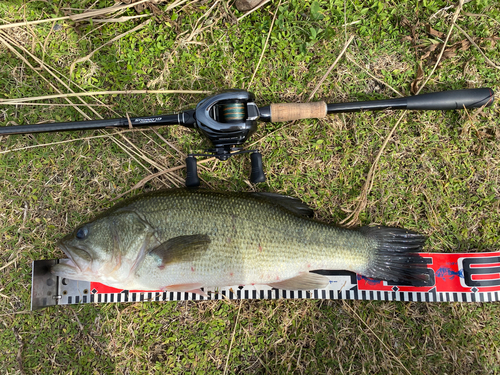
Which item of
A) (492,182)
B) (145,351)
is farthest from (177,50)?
(492,182)

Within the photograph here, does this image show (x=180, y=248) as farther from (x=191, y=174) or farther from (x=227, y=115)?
(x=227, y=115)

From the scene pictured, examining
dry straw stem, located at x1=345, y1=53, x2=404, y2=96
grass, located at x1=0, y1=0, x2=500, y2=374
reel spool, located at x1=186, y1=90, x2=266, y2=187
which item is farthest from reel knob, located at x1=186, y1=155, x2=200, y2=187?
dry straw stem, located at x1=345, y1=53, x2=404, y2=96

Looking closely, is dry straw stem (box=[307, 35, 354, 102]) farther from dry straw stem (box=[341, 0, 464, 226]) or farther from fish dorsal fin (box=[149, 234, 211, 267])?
fish dorsal fin (box=[149, 234, 211, 267])

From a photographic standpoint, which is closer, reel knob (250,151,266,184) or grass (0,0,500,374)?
reel knob (250,151,266,184)

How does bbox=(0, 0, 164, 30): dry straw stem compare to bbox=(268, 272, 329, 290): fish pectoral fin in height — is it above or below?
above

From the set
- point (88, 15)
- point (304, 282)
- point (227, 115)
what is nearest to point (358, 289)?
point (304, 282)

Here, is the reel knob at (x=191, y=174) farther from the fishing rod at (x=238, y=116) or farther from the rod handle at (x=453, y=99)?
the rod handle at (x=453, y=99)
